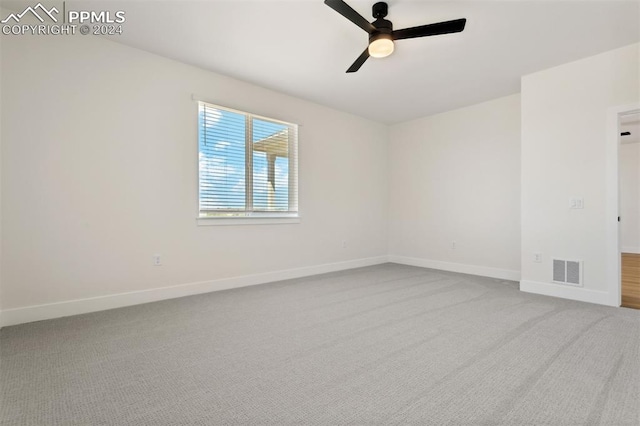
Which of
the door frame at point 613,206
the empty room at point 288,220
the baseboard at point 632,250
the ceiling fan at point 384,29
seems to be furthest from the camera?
the baseboard at point 632,250

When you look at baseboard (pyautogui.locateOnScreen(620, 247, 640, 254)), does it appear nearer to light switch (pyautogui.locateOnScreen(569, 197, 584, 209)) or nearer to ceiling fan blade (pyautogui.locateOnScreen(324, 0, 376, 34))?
light switch (pyautogui.locateOnScreen(569, 197, 584, 209))

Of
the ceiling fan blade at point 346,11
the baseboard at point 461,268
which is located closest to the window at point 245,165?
the ceiling fan blade at point 346,11

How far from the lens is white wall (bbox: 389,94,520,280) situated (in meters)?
4.46

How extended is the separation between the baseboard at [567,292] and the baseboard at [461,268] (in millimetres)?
644

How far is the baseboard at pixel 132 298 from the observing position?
2.63 meters

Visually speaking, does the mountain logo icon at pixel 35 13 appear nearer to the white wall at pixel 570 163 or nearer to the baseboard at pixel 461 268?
the white wall at pixel 570 163

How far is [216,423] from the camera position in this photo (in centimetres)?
138

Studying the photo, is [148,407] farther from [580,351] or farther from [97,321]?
[580,351]

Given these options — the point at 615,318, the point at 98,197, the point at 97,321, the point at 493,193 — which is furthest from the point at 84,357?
the point at 493,193

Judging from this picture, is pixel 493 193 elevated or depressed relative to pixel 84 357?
elevated

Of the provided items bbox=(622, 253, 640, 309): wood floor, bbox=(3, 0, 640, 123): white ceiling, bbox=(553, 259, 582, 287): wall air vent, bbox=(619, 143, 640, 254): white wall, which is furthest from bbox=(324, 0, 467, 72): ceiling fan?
bbox=(619, 143, 640, 254): white wall

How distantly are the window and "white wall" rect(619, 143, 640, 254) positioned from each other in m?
8.21

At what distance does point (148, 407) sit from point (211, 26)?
3029 millimetres

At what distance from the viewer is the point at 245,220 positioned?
401 cm
